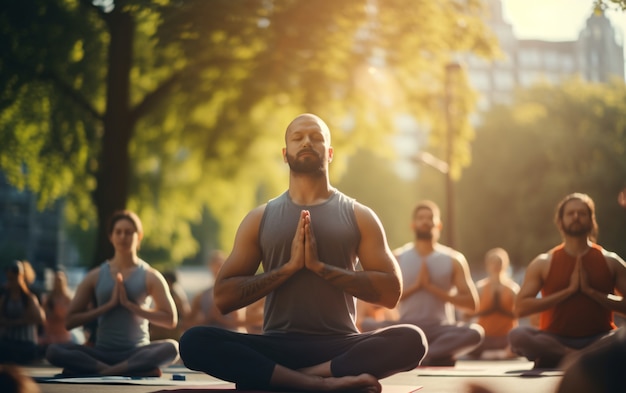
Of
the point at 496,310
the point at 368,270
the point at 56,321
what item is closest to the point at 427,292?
the point at 496,310

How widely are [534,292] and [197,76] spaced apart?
38.0ft

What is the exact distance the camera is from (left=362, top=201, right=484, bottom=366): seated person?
1199 cm

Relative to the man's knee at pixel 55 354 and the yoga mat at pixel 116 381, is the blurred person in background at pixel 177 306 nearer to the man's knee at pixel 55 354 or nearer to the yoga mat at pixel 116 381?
the man's knee at pixel 55 354

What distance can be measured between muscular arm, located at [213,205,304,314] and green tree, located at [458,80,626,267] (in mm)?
33363

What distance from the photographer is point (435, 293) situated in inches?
476

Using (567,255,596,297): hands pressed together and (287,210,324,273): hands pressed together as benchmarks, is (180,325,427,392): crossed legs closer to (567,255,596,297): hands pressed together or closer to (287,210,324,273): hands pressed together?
(287,210,324,273): hands pressed together

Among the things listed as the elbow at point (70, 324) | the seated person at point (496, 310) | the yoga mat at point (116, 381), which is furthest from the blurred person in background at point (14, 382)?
the seated person at point (496, 310)

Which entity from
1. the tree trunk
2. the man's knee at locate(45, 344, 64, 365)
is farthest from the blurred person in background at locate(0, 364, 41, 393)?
the tree trunk

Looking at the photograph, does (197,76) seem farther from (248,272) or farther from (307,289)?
(307,289)

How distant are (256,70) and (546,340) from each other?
34.8 feet

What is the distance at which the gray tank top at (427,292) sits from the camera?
478 inches

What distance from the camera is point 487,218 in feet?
166

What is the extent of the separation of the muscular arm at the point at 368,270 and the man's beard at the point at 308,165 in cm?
32

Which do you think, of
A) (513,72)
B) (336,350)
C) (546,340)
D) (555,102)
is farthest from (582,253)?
(513,72)
